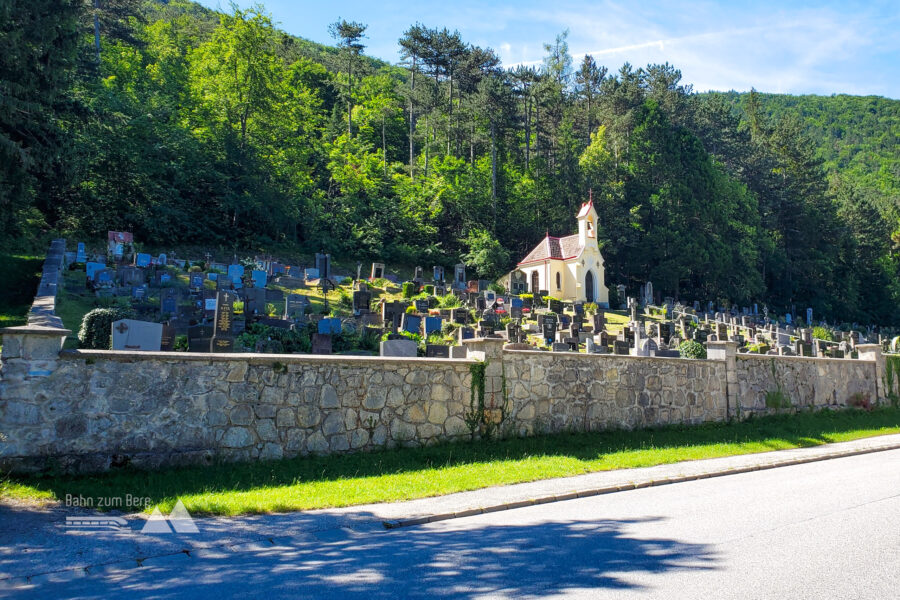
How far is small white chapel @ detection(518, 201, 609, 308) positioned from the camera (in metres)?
44.2

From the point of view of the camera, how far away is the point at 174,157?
36062 millimetres

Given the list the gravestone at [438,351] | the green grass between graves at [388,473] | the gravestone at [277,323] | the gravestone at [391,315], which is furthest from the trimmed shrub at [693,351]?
the gravestone at [277,323]

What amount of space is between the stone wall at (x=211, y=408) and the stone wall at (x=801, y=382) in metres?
8.20

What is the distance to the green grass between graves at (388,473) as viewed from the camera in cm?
612

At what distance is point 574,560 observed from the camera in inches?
185

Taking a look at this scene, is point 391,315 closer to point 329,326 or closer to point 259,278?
point 329,326

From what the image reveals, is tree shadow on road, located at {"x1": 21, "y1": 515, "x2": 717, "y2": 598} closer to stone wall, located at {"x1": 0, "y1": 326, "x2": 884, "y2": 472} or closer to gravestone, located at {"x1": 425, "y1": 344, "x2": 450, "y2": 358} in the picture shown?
stone wall, located at {"x1": 0, "y1": 326, "x2": 884, "y2": 472}

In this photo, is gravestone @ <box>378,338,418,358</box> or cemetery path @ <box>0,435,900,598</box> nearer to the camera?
cemetery path @ <box>0,435,900,598</box>

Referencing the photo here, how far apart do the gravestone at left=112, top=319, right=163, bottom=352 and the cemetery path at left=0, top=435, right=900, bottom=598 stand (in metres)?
4.47

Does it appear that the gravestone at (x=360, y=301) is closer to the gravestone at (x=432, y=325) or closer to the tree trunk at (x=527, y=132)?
the gravestone at (x=432, y=325)

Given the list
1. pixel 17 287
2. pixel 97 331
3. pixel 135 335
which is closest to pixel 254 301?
pixel 17 287

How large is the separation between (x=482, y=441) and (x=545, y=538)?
158 inches

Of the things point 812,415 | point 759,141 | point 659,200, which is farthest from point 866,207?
point 812,415

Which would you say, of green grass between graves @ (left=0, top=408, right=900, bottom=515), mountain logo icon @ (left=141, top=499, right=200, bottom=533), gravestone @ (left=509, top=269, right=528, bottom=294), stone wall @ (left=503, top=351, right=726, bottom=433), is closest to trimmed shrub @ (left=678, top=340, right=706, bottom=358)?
stone wall @ (left=503, top=351, right=726, bottom=433)
